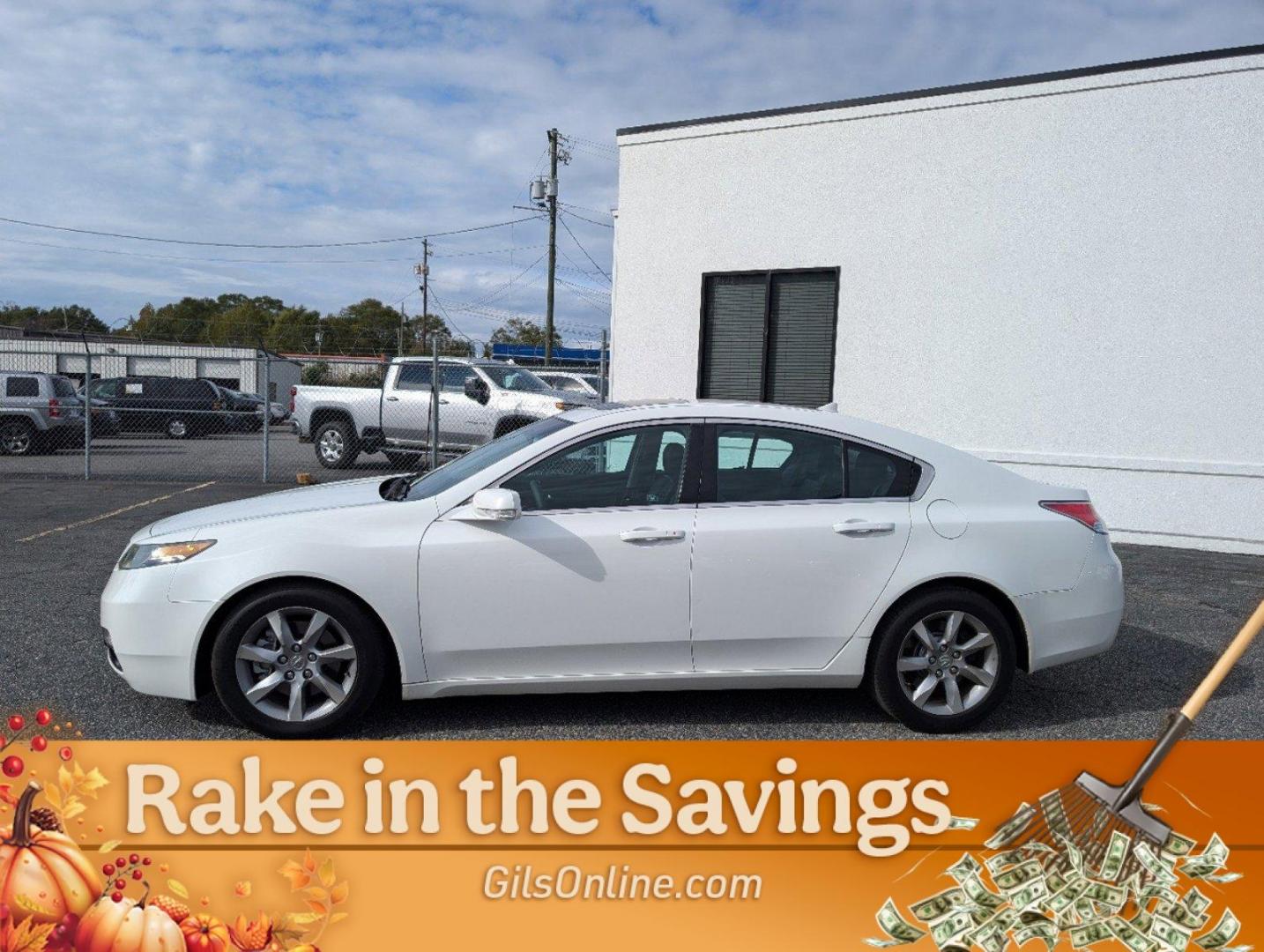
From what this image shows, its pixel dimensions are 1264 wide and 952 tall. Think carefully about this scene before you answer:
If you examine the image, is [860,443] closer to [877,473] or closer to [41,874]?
[877,473]

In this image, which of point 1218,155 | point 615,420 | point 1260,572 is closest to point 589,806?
point 615,420

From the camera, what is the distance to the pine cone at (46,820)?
3.20 m

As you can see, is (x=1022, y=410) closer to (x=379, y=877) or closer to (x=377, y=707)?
(x=377, y=707)

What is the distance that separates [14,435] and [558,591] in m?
17.9

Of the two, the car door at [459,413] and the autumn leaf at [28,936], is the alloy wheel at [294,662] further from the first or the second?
the car door at [459,413]

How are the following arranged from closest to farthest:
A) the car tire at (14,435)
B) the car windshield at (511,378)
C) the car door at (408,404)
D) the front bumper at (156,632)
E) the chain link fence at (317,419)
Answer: the front bumper at (156,632)
the chain link fence at (317,419)
the car windshield at (511,378)
the car door at (408,404)
the car tire at (14,435)

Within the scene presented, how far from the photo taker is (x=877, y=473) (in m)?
4.63

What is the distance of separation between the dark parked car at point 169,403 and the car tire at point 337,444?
9.77 meters

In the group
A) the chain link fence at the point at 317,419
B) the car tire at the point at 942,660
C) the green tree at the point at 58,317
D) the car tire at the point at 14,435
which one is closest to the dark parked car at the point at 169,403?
the chain link fence at the point at 317,419

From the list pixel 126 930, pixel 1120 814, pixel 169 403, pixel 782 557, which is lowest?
pixel 126 930

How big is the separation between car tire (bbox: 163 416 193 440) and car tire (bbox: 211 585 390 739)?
23.8m

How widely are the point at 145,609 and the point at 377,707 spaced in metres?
1.08

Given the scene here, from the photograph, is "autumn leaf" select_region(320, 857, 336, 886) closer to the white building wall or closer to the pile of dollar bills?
the pile of dollar bills

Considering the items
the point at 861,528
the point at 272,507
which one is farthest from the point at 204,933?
the point at 861,528
